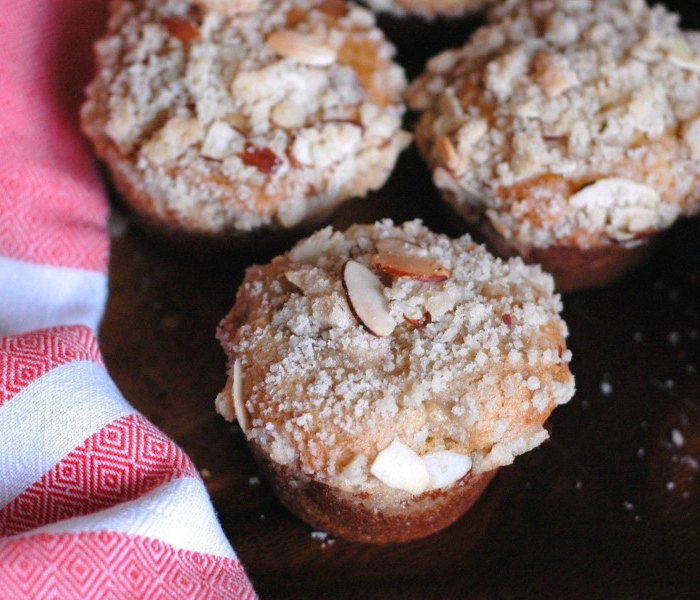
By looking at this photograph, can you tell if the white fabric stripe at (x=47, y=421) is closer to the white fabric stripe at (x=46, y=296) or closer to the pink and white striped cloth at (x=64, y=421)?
the pink and white striped cloth at (x=64, y=421)

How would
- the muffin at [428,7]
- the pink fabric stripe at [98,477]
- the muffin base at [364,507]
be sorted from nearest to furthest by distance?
the pink fabric stripe at [98,477], the muffin base at [364,507], the muffin at [428,7]

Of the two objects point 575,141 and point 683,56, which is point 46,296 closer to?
point 575,141

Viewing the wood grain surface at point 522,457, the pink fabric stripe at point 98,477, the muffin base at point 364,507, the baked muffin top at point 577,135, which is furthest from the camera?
the baked muffin top at point 577,135

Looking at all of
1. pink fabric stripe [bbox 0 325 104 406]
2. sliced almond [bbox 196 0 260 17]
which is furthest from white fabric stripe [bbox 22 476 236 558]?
sliced almond [bbox 196 0 260 17]

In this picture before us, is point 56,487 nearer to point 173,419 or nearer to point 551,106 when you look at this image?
point 173,419

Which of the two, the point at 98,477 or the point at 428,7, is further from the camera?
the point at 428,7

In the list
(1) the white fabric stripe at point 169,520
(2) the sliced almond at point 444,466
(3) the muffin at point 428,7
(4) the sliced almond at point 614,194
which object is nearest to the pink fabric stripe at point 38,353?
(1) the white fabric stripe at point 169,520

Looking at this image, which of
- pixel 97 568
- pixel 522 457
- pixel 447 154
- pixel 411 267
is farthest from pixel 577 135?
pixel 97 568
